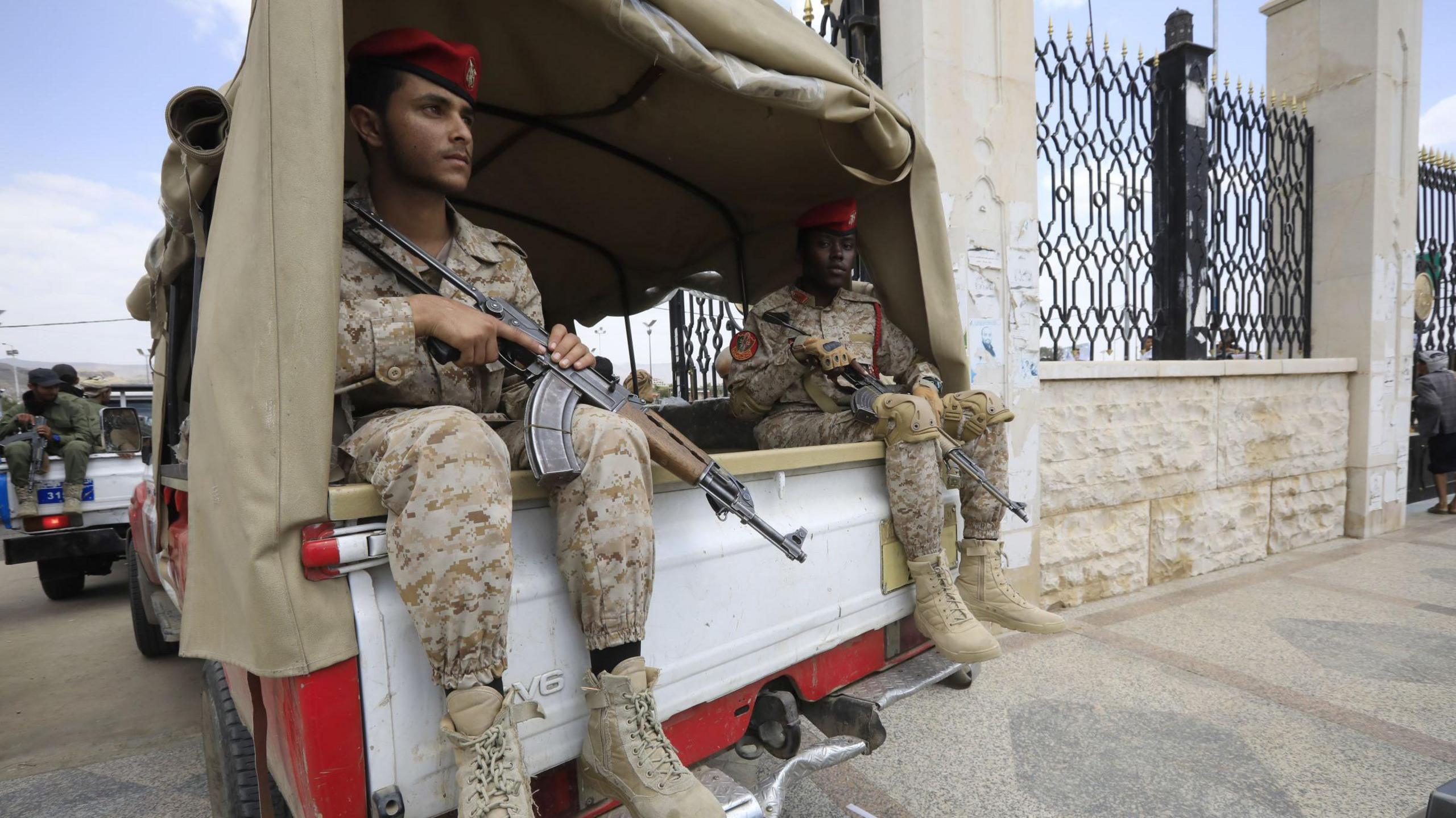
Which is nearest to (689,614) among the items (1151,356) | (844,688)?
(844,688)

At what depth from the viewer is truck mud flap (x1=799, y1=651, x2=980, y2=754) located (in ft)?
6.46

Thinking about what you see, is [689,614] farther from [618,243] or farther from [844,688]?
[618,243]

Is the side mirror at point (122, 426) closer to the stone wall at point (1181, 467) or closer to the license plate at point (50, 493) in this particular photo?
the license plate at point (50, 493)

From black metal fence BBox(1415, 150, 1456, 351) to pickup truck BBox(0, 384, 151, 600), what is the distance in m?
11.1

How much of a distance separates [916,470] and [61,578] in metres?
7.02

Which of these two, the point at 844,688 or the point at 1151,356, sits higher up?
the point at 1151,356

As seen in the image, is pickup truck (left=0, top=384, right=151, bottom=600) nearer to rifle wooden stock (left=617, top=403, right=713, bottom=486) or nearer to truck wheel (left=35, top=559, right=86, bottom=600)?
truck wheel (left=35, top=559, right=86, bottom=600)

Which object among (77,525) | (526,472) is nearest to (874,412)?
(526,472)

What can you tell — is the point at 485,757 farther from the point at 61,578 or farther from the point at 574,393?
the point at 61,578

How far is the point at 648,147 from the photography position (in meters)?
2.77

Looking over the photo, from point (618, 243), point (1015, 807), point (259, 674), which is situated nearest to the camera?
point (259, 674)

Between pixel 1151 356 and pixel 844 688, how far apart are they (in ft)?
13.6

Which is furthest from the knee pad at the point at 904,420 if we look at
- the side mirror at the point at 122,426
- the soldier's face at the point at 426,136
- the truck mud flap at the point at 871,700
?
the side mirror at the point at 122,426

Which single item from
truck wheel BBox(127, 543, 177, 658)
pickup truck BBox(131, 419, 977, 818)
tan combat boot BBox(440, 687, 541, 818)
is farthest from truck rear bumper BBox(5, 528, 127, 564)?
tan combat boot BBox(440, 687, 541, 818)
